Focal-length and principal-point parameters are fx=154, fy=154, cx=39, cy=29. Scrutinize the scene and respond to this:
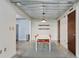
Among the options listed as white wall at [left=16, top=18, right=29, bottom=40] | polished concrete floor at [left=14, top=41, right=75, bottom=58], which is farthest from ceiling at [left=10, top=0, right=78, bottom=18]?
white wall at [left=16, top=18, right=29, bottom=40]

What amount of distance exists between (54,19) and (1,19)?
43.5 ft

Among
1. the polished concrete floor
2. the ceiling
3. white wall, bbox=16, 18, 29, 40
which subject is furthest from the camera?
white wall, bbox=16, 18, 29, 40

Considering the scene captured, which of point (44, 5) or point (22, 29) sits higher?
point (44, 5)

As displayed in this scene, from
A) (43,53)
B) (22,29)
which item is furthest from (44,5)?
(22,29)

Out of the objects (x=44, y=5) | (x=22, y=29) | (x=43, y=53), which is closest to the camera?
(x=44, y=5)

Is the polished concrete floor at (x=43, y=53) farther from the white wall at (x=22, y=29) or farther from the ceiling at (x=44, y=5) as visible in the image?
the white wall at (x=22, y=29)

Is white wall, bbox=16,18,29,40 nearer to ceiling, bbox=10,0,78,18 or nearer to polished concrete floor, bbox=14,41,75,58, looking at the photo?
polished concrete floor, bbox=14,41,75,58

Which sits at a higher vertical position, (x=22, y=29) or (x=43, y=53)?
(x=22, y=29)

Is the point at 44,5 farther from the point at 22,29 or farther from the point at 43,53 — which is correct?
the point at 22,29

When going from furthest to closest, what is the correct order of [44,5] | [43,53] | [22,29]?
[22,29] → [43,53] → [44,5]

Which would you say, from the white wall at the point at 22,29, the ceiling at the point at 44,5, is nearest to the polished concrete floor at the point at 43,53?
the ceiling at the point at 44,5

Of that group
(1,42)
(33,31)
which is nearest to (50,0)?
(1,42)

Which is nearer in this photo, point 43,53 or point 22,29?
point 43,53

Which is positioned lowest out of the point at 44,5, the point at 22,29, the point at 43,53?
the point at 43,53
